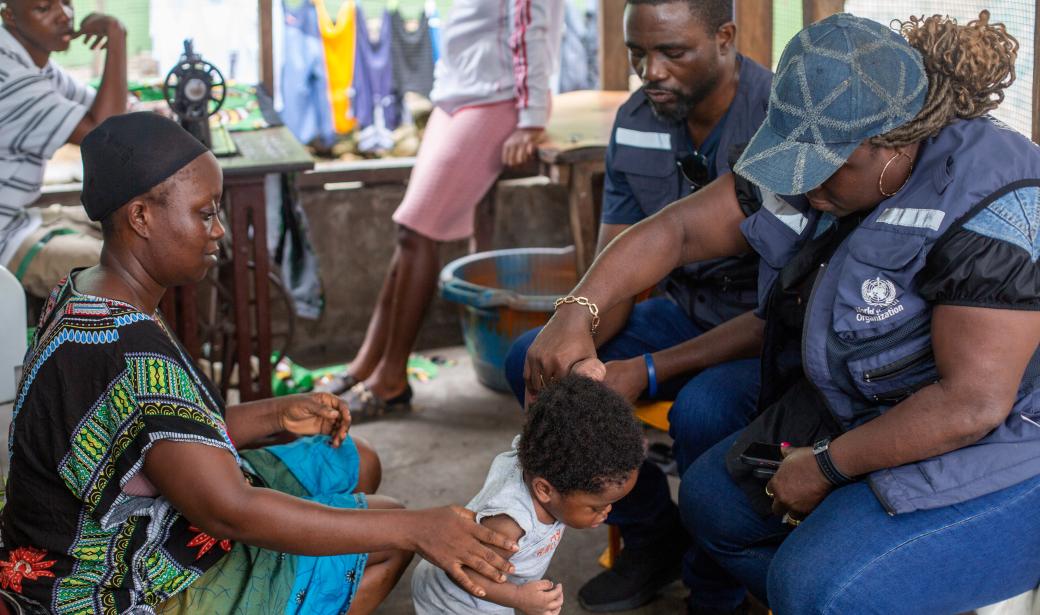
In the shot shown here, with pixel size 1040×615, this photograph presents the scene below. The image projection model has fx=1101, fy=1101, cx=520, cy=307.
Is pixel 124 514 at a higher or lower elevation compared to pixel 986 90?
lower

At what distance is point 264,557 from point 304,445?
472 millimetres

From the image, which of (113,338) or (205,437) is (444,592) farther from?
(113,338)

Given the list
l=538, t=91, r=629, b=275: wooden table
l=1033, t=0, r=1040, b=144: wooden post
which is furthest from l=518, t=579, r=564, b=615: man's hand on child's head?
l=538, t=91, r=629, b=275: wooden table

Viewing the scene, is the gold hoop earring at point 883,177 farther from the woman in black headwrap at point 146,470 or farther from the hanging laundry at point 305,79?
the hanging laundry at point 305,79

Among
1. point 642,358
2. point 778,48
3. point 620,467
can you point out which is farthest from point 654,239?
point 778,48

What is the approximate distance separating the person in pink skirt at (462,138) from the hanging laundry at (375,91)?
2.33m

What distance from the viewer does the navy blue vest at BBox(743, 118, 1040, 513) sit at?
6.95 feet

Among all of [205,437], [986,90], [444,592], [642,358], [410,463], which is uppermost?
[986,90]

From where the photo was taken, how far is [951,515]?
2137 millimetres

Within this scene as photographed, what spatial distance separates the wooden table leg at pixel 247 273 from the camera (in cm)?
401

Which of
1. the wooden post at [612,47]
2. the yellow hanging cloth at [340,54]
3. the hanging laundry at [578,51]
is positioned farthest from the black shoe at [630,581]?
the hanging laundry at [578,51]

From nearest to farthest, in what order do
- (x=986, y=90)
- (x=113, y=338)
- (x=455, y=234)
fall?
(x=113, y=338)
(x=986, y=90)
(x=455, y=234)

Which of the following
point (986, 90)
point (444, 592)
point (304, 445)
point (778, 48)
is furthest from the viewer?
point (778, 48)

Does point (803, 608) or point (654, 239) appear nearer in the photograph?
point (803, 608)
